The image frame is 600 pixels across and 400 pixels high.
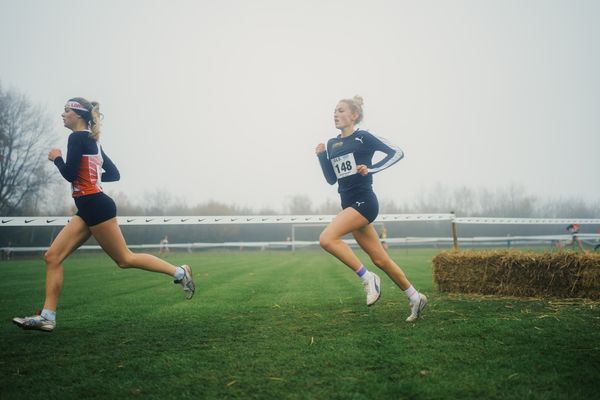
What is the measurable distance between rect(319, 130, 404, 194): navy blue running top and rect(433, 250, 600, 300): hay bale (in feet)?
11.2

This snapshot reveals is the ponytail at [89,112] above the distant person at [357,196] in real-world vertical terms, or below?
above

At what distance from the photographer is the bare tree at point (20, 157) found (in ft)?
119

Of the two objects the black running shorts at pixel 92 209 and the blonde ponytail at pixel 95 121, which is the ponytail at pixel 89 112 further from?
the black running shorts at pixel 92 209

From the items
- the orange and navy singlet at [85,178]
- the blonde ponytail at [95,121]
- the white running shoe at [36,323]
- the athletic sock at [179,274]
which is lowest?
the white running shoe at [36,323]

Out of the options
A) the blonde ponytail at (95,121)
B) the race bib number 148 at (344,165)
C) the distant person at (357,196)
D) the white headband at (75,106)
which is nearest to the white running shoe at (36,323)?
the blonde ponytail at (95,121)

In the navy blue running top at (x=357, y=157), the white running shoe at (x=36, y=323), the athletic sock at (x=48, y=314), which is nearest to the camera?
the white running shoe at (x=36, y=323)

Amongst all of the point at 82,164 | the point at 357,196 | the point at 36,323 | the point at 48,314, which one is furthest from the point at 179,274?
the point at 357,196

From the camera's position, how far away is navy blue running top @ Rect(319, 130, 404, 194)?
4.76 metres

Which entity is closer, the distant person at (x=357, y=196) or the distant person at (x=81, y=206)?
the distant person at (x=81, y=206)

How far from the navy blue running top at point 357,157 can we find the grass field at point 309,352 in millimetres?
1626

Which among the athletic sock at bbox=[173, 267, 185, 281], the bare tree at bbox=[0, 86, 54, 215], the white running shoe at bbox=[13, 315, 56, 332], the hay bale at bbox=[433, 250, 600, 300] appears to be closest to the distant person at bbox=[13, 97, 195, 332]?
the white running shoe at bbox=[13, 315, 56, 332]

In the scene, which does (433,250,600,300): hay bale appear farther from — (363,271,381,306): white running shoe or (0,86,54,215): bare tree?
(0,86,54,215): bare tree

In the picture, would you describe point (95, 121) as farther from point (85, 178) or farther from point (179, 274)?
point (179, 274)

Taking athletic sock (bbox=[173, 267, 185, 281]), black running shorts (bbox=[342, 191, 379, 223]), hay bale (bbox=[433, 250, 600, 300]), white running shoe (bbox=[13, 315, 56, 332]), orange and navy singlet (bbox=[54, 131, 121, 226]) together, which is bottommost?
hay bale (bbox=[433, 250, 600, 300])
